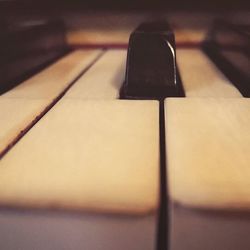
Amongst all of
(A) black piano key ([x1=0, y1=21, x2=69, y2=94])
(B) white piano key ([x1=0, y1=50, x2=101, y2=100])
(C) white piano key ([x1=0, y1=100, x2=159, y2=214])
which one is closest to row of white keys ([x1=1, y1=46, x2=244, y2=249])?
(C) white piano key ([x1=0, y1=100, x2=159, y2=214])

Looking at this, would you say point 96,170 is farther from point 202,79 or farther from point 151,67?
point 202,79

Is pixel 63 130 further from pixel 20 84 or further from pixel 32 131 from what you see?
pixel 20 84

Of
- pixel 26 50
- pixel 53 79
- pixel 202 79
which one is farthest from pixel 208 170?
pixel 26 50

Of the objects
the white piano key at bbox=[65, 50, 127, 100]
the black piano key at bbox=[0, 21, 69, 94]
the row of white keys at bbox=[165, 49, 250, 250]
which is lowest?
the row of white keys at bbox=[165, 49, 250, 250]

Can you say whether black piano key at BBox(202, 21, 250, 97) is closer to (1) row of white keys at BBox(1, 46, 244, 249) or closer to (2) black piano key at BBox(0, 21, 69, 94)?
(1) row of white keys at BBox(1, 46, 244, 249)

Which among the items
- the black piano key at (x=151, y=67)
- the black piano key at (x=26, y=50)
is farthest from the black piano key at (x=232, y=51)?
the black piano key at (x=26, y=50)

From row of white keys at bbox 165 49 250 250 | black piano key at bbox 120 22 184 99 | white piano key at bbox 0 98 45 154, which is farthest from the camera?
black piano key at bbox 120 22 184 99

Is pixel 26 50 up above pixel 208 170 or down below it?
above

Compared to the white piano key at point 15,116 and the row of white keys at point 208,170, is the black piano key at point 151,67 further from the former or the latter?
the white piano key at point 15,116
